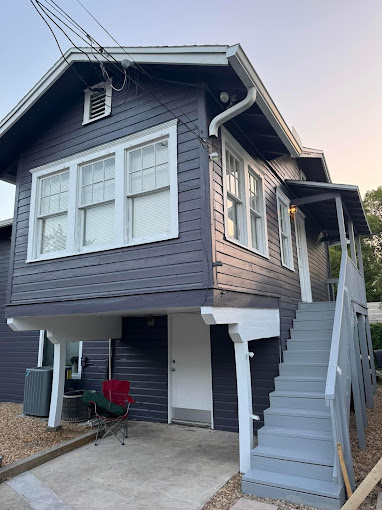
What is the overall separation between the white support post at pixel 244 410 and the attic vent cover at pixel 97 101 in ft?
12.8

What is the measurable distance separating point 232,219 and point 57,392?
405 cm

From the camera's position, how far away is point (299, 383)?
4.81 m

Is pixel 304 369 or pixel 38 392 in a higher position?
pixel 304 369

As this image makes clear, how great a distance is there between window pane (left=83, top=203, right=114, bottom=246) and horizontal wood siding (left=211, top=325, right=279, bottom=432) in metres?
2.59

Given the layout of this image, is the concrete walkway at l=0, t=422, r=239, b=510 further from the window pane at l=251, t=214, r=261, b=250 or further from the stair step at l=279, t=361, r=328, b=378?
the window pane at l=251, t=214, r=261, b=250

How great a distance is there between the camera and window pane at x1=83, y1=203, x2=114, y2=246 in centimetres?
489

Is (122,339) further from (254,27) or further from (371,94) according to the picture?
(371,94)

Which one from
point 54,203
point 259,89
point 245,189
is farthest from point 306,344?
point 54,203

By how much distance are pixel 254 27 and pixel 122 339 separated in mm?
7896

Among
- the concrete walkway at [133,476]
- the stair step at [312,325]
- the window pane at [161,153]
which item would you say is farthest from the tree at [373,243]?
the window pane at [161,153]

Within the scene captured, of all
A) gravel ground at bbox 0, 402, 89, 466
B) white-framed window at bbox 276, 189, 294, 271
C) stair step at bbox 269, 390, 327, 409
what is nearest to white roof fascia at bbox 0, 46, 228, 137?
white-framed window at bbox 276, 189, 294, 271

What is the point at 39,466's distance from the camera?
177 inches

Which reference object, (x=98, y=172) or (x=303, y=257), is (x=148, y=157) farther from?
(x=303, y=257)

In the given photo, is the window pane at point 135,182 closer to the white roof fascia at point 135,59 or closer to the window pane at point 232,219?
the window pane at point 232,219
